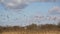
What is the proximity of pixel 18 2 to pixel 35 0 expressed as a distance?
0.26m

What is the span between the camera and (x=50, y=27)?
8.32ft

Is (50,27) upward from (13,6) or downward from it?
downward

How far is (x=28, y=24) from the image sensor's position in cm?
257

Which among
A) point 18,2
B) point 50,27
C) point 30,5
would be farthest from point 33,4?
point 50,27

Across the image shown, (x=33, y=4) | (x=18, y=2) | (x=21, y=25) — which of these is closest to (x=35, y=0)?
(x=33, y=4)

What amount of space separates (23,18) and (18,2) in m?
0.25

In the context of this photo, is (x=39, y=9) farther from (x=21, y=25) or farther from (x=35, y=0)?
(x=21, y=25)

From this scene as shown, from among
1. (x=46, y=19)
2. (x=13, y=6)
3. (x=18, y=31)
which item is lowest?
(x=18, y=31)

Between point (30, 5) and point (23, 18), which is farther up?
point (30, 5)

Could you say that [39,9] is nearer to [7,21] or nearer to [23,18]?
[23,18]

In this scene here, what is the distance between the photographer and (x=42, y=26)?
254cm

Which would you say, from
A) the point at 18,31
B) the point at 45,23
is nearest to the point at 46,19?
the point at 45,23

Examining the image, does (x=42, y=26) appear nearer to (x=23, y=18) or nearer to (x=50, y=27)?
(x=50, y=27)

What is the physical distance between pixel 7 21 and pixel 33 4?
46 cm
